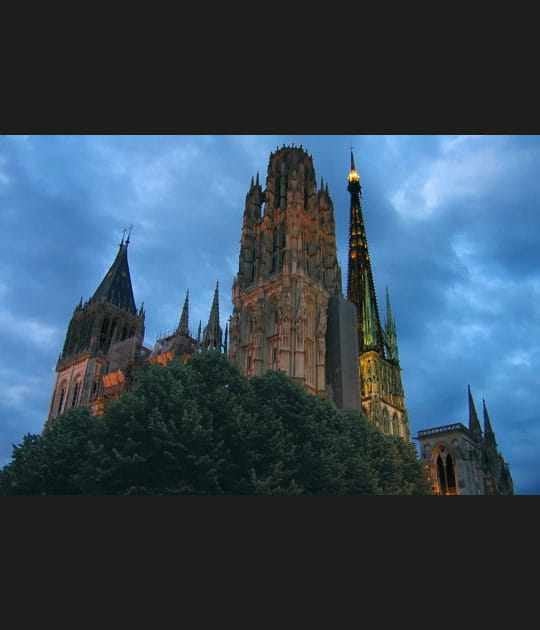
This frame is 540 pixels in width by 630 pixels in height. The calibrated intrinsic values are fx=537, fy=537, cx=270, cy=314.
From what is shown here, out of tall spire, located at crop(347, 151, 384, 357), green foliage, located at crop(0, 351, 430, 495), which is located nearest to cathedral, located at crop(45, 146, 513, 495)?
tall spire, located at crop(347, 151, 384, 357)

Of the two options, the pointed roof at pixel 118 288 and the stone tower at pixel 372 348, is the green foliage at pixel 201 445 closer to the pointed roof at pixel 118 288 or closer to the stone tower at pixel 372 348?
the stone tower at pixel 372 348

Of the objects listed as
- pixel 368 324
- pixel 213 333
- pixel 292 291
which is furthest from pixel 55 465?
pixel 368 324

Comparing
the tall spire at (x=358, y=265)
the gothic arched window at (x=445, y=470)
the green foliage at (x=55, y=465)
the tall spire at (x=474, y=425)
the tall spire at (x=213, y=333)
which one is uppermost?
the tall spire at (x=358, y=265)

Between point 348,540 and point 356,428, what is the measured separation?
1926 cm

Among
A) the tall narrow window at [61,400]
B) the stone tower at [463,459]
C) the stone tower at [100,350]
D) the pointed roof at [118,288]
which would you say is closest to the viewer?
the stone tower at [463,459]

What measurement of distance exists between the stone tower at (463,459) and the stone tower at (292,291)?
15360 millimetres

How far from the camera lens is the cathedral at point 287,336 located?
4744 centimetres

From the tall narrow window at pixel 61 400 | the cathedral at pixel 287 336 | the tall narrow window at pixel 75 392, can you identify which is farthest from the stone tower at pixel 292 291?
the tall narrow window at pixel 61 400

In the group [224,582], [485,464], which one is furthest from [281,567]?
[485,464]

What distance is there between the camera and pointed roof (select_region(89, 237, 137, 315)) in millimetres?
70500

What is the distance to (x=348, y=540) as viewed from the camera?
12.7 metres

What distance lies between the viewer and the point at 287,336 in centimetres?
4497

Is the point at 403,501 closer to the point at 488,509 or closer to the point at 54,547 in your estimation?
the point at 488,509

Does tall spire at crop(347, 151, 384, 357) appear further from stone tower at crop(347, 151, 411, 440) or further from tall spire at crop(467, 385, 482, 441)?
tall spire at crop(467, 385, 482, 441)
